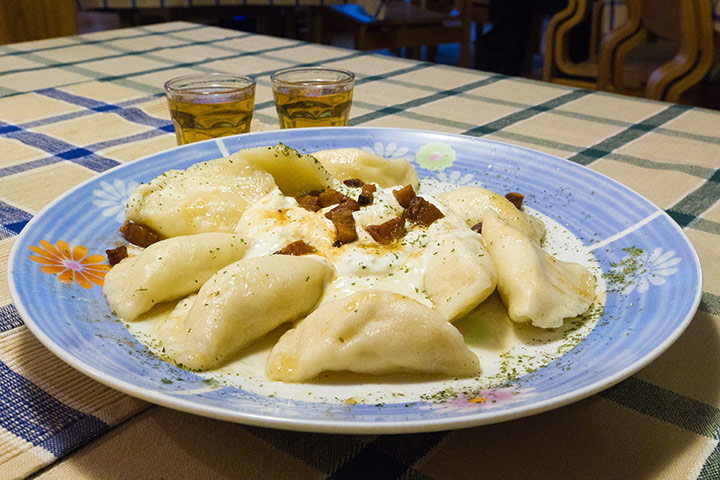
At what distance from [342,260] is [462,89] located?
69.3 inches

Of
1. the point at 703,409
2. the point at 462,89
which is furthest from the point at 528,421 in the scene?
the point at 462,89

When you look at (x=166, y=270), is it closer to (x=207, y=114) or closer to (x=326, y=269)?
(x=326, y=269)

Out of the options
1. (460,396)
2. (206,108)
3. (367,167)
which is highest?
(206,108)

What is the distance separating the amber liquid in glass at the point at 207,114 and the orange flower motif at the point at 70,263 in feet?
2.48

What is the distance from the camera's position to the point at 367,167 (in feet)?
5.34

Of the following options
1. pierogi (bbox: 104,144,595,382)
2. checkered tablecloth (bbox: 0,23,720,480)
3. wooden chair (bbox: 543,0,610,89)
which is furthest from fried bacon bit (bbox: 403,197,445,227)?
wooden chair (bbox: 543,0,610,89)

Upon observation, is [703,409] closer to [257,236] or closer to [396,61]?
[257,236]

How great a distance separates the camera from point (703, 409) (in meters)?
0.93

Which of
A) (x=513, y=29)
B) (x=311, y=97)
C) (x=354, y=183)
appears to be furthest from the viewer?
(x=513, y=29)

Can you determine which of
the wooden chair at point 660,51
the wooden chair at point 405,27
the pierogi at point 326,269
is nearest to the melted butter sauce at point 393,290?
the pierogi at point 326,269

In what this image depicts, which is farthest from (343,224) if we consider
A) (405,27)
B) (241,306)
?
(405,27)

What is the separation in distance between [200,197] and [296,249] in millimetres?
297

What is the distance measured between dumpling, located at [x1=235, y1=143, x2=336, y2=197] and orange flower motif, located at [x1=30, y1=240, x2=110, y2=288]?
41 cm

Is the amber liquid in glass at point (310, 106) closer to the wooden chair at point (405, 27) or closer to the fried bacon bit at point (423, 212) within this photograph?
the fried bacon bit at point (423, 212)
